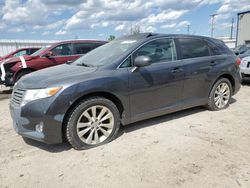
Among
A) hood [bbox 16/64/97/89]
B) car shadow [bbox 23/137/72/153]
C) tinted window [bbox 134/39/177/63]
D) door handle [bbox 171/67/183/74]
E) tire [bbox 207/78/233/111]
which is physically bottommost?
car shadow [bbox 23/137/72/153]

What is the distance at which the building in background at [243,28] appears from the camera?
24312 millimetres

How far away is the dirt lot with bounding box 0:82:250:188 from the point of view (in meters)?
2.68

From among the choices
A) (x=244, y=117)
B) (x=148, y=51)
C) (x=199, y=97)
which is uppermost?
(x=148, y=51)

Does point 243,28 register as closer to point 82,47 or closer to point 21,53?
A: point 82,47

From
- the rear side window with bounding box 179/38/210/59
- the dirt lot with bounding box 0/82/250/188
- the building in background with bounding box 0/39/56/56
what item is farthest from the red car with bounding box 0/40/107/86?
the building in background with bounding box 0/39/56/56

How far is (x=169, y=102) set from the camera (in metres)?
4.22

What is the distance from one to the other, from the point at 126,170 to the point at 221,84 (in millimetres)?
3186

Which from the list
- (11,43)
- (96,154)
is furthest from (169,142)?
(11,43)

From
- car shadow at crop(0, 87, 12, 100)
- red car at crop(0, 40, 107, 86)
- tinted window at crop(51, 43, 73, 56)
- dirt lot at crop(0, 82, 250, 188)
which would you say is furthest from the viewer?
tinted window at crop(51, 43, 73, 56)

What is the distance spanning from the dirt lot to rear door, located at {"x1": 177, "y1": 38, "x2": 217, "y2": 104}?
23.8 inches

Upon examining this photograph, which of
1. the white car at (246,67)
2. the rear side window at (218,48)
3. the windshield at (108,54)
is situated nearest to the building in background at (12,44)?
the white car at (246,67)

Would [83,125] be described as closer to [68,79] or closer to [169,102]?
[68,79]

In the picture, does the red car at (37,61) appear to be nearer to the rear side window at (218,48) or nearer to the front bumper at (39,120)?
the rear side window at (218,48)

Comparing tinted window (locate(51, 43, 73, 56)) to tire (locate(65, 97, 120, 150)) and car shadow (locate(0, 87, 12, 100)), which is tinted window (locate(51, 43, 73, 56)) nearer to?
car shadow (locate(0, 87, 12, 100))
